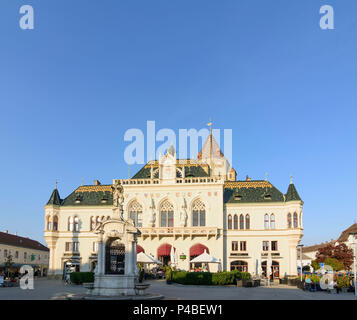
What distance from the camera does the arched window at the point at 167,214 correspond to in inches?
2296

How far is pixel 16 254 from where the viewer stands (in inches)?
3036

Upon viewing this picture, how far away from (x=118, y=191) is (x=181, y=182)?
31.8 m

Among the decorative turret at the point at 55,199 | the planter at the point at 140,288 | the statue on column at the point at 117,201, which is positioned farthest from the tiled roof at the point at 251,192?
the planter at the point at 140,288

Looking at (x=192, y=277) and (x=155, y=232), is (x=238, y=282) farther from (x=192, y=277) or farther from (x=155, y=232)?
(x=155, y=232)

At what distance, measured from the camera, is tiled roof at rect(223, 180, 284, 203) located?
59.0m

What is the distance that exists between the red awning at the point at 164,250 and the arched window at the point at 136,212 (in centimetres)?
451

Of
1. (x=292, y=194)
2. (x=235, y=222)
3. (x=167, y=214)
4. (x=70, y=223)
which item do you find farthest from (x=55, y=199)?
(x=292, y=194)

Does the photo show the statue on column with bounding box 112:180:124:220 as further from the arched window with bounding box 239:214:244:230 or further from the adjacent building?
the adjacent building

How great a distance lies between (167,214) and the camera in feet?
→ 192

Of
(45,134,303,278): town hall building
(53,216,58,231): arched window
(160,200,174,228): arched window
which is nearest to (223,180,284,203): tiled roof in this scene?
(45,134,303,278): town hall building

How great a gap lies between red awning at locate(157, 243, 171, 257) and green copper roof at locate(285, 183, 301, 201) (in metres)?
17.6

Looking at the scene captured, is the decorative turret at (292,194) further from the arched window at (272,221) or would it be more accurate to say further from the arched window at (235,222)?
the arched window at (235,222)

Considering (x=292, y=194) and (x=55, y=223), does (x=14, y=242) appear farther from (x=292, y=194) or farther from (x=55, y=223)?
(x=292, y=194)
